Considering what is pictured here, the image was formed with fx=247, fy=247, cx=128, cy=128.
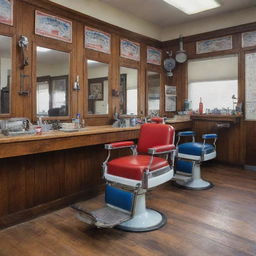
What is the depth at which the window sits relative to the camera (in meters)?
4.49

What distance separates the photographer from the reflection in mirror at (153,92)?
15.4 ft

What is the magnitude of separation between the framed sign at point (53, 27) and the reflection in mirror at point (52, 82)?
0.18m

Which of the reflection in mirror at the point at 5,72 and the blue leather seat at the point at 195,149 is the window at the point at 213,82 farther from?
the reflection in mirror at the point at 5,72

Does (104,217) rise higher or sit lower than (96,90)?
lower

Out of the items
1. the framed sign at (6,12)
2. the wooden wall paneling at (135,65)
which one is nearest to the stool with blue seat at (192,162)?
the wooden wall paneling at (135,65)

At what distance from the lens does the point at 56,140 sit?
242 cm

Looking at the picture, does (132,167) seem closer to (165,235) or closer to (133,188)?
(133,188)

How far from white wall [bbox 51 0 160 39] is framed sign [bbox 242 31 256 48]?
1.60m

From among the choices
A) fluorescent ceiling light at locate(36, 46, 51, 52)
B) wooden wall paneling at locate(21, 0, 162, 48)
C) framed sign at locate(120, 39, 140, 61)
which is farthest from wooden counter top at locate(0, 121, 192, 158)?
wooden wall paneling at locate(21, 0, 162, 48)

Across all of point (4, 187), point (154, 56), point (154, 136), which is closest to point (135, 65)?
point (154, 56)

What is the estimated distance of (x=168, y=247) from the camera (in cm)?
199

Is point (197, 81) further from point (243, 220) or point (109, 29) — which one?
point (243, 220)

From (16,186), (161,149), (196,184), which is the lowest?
(196,184)

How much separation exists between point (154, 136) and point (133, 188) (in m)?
0.64
